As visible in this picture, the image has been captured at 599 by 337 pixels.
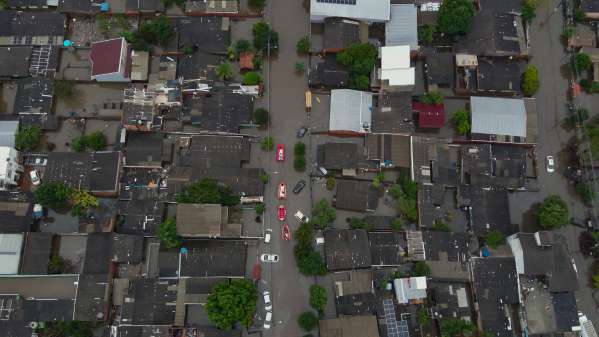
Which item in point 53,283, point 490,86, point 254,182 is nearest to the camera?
point 53,283

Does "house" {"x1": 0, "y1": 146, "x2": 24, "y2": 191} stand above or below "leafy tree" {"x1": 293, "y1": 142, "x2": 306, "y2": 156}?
below

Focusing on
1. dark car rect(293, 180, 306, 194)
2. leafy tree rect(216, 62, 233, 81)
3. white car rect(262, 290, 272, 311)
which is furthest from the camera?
leafy tree rect(216, 62, 233, 81)

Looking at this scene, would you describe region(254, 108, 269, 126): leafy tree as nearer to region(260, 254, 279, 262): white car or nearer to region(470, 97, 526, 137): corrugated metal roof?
region(260, 254, 279, 262): white car

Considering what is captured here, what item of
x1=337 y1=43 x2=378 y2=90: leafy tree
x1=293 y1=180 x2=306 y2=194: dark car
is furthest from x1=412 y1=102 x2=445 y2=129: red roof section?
x1=293 y1=180 x2=306 y2=194: dark car

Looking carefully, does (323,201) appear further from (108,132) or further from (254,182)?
(108,132)

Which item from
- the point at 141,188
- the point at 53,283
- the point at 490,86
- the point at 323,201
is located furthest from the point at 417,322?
the point at 53,283

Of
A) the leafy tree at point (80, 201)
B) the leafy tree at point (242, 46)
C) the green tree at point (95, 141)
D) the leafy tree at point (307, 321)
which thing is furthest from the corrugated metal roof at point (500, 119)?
the leafy tree at point (80, 201)
